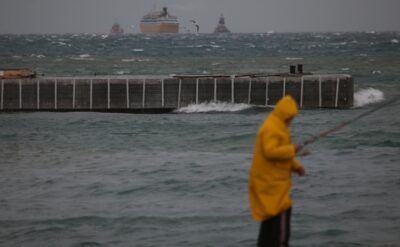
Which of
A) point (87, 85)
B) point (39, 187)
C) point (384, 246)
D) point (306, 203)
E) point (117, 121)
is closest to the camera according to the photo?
point (384, 246)

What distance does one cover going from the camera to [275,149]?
7.98 metres

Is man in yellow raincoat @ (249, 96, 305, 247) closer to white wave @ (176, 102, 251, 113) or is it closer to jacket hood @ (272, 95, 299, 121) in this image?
jacket hood @ (272, 95, 299, 121)

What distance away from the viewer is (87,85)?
29.4 m

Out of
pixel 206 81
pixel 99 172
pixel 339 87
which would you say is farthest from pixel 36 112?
pixel 99 172

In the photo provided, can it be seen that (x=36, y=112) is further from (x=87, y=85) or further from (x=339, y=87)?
(x=339, y=87)

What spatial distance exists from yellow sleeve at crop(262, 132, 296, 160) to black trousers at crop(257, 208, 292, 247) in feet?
2.13

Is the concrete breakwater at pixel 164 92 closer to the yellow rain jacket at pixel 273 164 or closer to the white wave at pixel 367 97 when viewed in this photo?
the white wave at pixel 367 97

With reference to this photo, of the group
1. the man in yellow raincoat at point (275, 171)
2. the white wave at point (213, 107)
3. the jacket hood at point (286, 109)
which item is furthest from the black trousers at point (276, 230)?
the white wave at point (213, 107)

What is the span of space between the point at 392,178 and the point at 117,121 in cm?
1274

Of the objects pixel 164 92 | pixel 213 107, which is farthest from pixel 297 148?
pixel 164 92

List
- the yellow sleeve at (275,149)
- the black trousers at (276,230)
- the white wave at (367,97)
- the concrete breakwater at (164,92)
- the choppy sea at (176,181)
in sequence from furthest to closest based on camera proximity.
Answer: the white wave at (367,97)
the concrete breakwater at (164,92)
the choppy sea at (176,181)
the black trousers at (276,230)
the yellow sleeve at (275,149)

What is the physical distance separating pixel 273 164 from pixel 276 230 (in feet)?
2.25

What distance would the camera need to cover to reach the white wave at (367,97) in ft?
108

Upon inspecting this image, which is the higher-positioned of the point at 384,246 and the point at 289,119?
the point at 289,119
